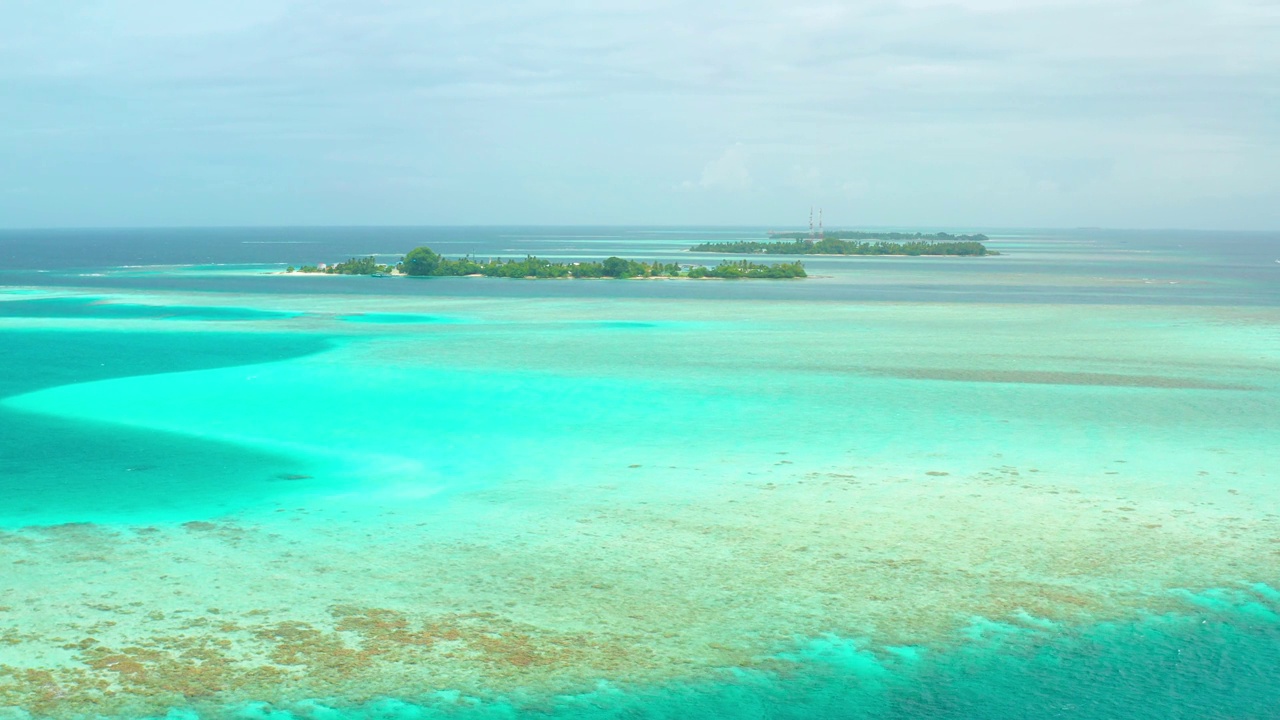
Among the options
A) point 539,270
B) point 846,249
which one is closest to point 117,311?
point 539,270

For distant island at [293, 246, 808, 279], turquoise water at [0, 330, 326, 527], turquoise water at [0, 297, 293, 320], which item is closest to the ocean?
turquoise water at [0, 330, 326, 527]

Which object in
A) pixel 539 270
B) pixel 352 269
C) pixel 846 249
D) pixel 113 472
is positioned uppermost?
pixel 846 249

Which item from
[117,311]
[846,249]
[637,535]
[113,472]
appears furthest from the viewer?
[846,249]

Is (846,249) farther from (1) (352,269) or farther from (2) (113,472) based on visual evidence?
(2) (113,472)

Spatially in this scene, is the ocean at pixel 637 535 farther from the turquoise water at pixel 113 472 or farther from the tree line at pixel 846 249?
the tree line at pixel 846 249

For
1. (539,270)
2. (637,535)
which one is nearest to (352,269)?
(539,270)

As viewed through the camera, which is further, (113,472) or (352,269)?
(352,269)

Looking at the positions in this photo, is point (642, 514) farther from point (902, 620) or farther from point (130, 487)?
point (130, 487)

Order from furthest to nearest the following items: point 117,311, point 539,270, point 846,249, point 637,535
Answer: point 846,249 < point 539,270 < point 117,311 < point 637,535

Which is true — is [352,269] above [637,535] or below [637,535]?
above
